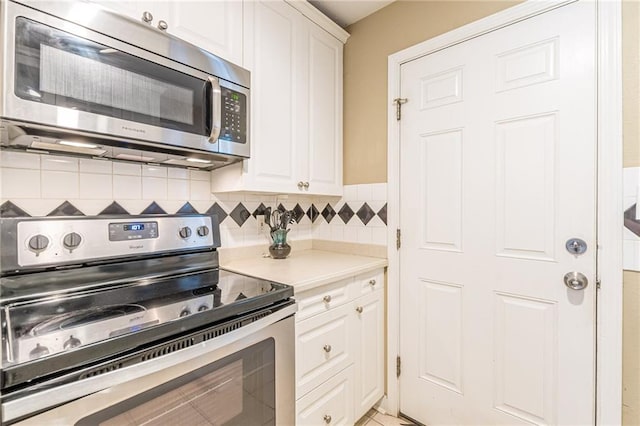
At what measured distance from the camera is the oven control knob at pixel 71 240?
1049mm

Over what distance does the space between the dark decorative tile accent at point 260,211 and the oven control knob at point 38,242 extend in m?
0.98

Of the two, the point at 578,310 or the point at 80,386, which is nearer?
the point at 80,386

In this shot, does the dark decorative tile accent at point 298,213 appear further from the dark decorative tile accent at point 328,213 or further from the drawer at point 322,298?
the drawer at point 322,298

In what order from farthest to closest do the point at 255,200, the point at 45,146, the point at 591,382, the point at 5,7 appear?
the point at 255,200, the point at 591,382, the point at 45,146, the point at 5,7

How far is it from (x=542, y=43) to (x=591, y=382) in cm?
144

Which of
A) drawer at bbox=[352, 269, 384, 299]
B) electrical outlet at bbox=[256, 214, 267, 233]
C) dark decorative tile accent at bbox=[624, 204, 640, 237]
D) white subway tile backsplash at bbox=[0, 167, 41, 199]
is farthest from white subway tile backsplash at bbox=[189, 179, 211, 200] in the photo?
dark decorative tile accent at bbox=[624, 204, 640, 237]

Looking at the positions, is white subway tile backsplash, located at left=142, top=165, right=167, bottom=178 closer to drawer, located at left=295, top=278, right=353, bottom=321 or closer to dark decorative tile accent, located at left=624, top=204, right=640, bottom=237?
drawer, located at left=295, top=278, right=353, bottom=321

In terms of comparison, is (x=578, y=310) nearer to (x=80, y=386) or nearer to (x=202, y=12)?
(x=80, y=386)

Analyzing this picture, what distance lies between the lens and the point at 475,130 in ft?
4.89

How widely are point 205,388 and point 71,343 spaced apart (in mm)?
391

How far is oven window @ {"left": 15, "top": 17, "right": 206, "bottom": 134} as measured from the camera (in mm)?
841

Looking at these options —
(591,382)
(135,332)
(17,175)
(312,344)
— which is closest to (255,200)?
(312,344)

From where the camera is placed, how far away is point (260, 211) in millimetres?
1875

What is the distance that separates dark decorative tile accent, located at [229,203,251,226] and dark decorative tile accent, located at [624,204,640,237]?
68.2 inches
